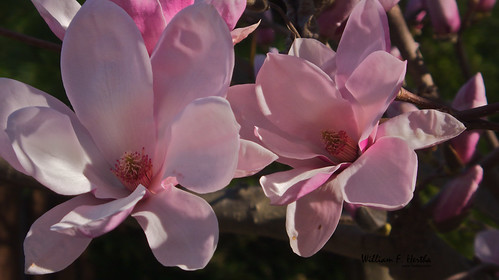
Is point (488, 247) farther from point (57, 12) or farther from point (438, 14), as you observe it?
point (57, 12)

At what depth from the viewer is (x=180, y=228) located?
0.31 m

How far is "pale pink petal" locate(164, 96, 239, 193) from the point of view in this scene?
291mm

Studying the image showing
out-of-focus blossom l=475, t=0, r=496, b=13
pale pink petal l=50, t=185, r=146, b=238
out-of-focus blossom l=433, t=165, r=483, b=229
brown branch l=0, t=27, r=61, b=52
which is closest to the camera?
pale pink petal l=50, t=185, r=146, b=238

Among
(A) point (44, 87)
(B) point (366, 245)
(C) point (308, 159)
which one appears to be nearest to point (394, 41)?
(B) point (366, 245)

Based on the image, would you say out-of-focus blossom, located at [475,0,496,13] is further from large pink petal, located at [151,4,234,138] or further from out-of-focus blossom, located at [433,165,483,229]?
large pink petal, located at [151,4,234,138]

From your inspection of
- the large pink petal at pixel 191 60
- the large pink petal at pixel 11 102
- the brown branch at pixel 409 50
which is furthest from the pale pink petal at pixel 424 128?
the brown branch at pixel 409 50

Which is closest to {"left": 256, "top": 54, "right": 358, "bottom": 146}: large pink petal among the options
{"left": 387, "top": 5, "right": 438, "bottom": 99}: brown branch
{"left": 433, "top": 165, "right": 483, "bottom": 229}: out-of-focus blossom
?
{"left": 433, "top": 165, "right": 483, "bottom": 229}: out-of-focus blossom

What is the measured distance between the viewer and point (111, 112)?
36cm

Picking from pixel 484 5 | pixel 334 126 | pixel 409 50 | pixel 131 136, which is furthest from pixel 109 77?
pixel 484 5

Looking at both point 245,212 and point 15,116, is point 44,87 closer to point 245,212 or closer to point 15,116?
point 245,212

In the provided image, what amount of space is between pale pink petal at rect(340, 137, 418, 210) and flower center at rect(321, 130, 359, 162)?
0.11 feet

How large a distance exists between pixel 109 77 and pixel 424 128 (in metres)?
0.19

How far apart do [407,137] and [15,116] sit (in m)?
0.22

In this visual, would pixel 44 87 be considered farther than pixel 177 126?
Yes
